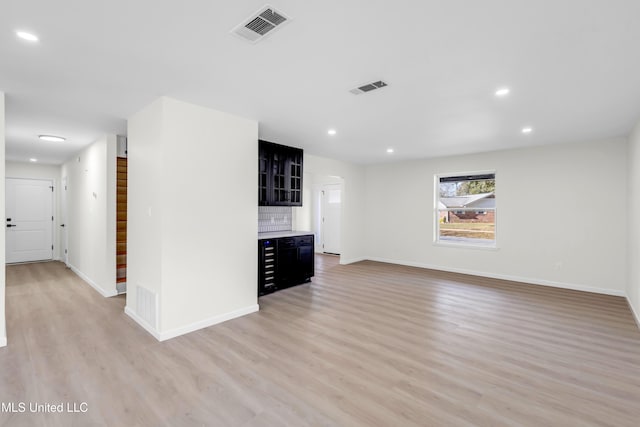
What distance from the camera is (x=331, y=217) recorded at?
350 inches

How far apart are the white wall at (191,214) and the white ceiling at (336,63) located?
31 cm

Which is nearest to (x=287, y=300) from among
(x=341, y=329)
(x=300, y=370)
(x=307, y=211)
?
(x=341, y=329)

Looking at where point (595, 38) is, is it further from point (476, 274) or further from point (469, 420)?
point (476, 274)

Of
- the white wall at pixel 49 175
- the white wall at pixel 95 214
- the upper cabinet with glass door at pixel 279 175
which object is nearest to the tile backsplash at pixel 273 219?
the upper cabinet with glass door at pixel 279 175

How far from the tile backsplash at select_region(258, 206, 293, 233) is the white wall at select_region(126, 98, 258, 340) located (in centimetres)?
147

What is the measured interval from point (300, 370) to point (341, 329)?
0.94 meters

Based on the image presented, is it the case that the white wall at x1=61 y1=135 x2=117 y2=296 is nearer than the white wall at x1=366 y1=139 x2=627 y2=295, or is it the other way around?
the white wall at x1=61 y1=135 x2=117 y2=296

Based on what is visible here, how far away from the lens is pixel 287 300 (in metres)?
4.40

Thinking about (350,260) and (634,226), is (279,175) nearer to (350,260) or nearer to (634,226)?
(350,260)

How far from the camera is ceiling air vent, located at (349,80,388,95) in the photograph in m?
2.70

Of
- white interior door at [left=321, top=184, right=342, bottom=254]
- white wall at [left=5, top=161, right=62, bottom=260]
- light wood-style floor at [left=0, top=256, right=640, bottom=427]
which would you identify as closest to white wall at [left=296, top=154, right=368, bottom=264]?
white interior door at [left=321, top=184, right=342, bottom=254]

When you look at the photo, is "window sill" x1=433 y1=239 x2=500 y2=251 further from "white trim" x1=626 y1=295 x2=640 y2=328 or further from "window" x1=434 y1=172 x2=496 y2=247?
"white trim" x1=626 y1=295 x2=640 y2=328

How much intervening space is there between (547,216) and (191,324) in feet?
19.5

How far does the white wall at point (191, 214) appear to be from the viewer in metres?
3.10
